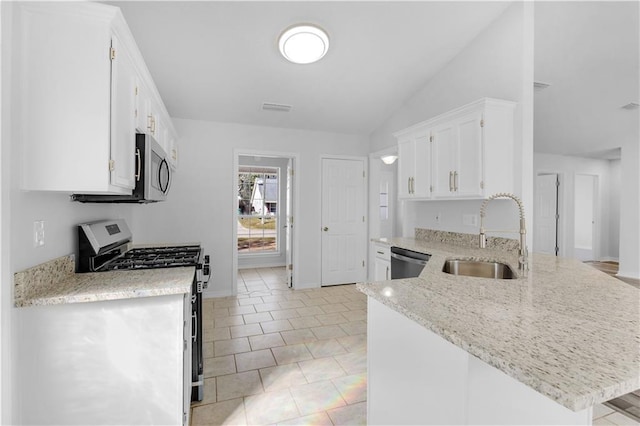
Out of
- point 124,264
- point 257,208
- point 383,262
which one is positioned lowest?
point 383,262

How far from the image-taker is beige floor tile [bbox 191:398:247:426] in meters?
1.95

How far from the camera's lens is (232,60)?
3377 millimetres

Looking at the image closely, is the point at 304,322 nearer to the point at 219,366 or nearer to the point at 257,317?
the point at 257,317

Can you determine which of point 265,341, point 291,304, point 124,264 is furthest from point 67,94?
point 291,304

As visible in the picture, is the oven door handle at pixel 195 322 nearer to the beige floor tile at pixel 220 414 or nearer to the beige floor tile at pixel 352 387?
the beige floor tile at pixel 220 414

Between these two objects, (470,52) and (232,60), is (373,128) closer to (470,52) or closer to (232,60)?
(470,52)

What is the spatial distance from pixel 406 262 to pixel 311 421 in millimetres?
→ 1791

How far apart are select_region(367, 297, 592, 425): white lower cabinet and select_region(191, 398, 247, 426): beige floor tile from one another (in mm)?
1035

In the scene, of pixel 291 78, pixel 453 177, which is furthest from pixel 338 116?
pixel 453 177

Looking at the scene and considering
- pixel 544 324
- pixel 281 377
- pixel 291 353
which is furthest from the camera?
pixel 291 353

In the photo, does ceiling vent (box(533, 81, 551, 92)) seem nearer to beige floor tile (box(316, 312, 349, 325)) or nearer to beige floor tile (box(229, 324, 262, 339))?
beige floor tile (box(316, 312, 349, 325))

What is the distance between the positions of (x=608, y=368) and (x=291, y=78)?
146 inches

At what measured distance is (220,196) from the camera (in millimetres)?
4602

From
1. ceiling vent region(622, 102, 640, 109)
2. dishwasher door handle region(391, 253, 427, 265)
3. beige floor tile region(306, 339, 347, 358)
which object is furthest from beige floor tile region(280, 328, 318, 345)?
ceiling vent region(622, 102, 640, 109)
